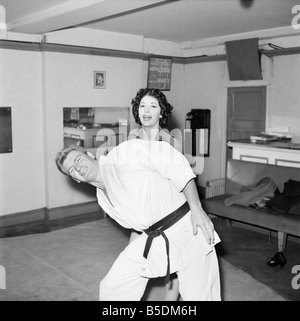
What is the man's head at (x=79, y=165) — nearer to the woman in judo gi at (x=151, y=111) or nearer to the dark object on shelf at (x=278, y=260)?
the woman in judo gi at (x=151, y=111)

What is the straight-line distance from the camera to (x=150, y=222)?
78.4 inches

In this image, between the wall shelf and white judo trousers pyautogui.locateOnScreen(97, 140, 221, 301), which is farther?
the wall shelf

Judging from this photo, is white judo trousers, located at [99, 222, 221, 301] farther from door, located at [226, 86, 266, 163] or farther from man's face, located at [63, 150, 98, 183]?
door, located at [226, 86, 266, 163]

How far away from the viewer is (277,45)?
519 centimetres

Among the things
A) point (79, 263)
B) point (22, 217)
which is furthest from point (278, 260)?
point (22, 217)

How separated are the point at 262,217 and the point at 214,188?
1067mm

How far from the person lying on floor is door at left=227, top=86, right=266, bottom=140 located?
3.77m

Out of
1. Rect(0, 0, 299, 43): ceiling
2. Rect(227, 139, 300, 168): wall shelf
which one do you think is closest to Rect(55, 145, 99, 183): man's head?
Rect(0, 0, 299, 43): ceiling

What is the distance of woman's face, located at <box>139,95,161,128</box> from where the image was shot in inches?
85.3

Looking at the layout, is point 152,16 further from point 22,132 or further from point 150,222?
point 150,222

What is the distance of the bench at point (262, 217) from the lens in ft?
12.0

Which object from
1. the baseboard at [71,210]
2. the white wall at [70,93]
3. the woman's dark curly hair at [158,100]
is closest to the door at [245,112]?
the white wall at [70,93]
